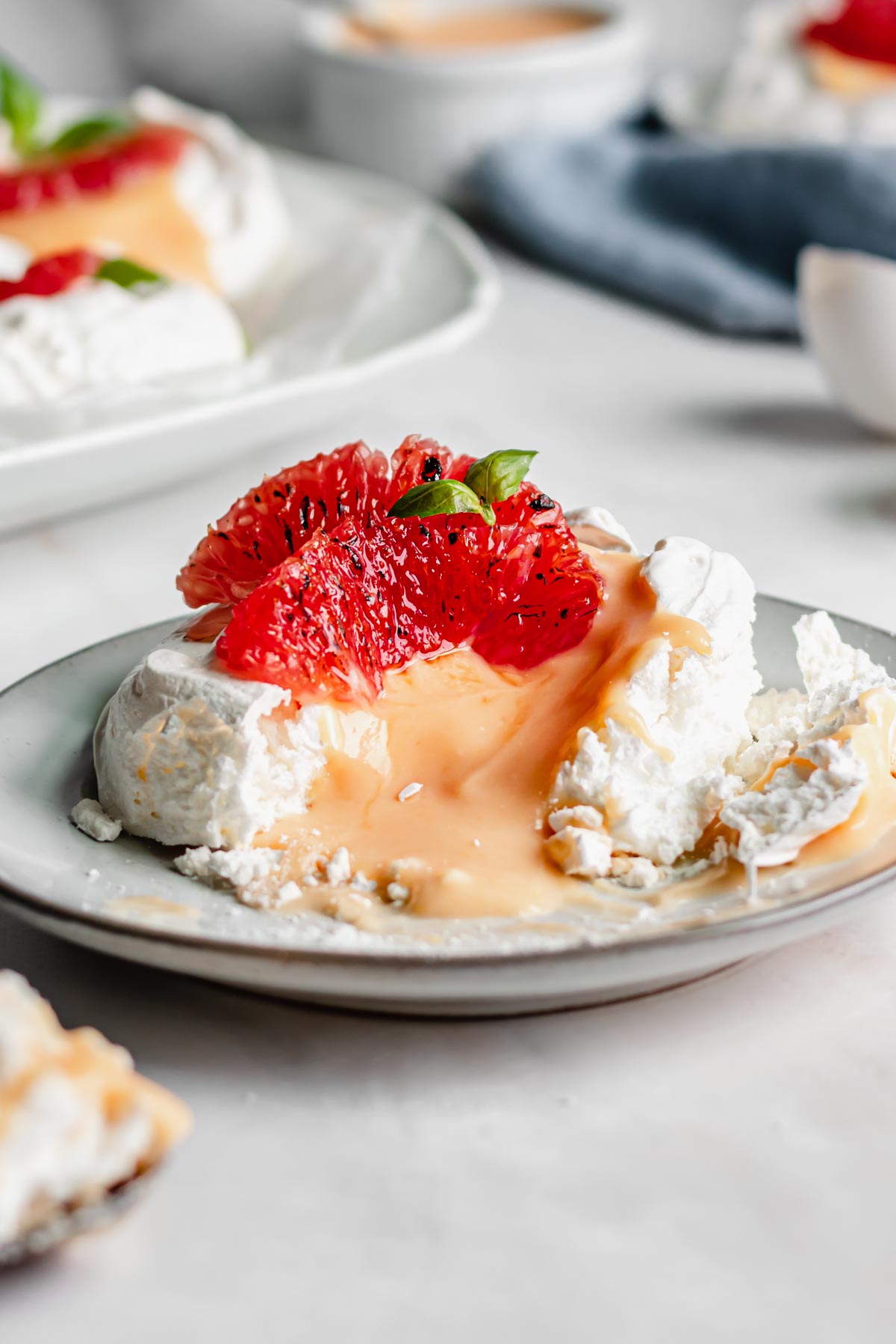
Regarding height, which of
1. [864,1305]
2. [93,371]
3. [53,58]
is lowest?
[53,58]

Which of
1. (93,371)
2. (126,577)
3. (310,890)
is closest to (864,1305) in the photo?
(310,890)

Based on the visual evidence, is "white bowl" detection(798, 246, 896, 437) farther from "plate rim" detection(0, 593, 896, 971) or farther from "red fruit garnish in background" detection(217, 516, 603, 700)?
"plate rim" detection(0, 593, 896, 971)

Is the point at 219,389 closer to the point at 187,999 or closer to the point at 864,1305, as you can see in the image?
the point at 187,999

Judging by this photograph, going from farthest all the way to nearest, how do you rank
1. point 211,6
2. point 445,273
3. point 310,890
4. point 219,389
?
point 211,6, point 445,273, point 219,389, point 310,890

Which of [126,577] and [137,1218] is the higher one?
[137,1218]

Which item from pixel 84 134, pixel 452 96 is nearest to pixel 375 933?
pixel 84 134

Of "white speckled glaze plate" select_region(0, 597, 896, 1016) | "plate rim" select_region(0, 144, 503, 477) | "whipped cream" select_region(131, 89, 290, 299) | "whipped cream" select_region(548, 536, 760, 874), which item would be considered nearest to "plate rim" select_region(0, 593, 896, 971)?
"white speckled glaze plate" select_region(0, 597, 896, 1016)

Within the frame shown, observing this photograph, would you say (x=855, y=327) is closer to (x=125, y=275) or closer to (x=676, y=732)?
(x=125, y=275)
